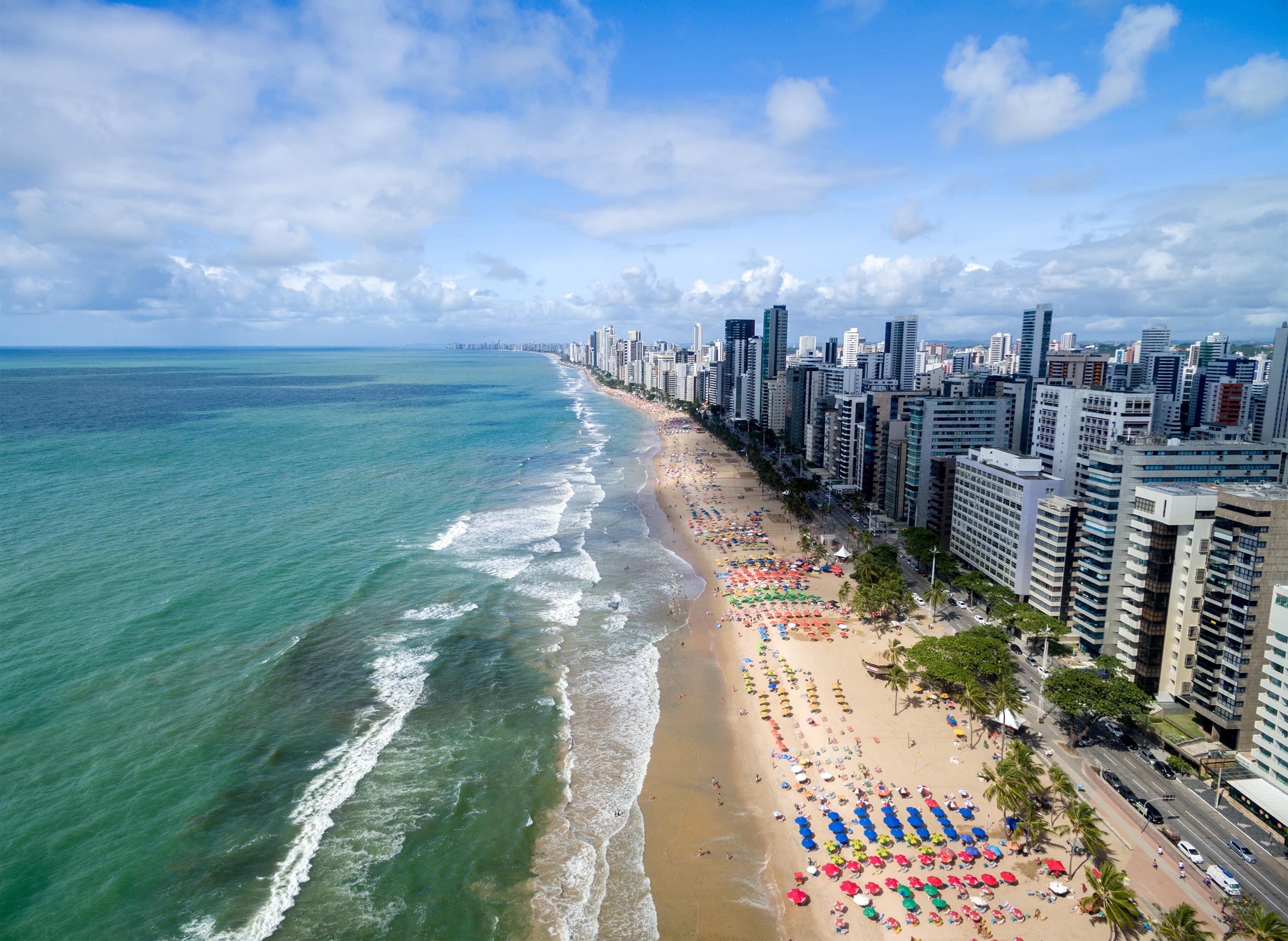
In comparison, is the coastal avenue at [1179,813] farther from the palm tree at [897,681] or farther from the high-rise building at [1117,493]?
the high-rise building at [1117,493]

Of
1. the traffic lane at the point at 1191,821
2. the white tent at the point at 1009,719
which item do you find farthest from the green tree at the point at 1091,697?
the white tent at the point at 1009,719

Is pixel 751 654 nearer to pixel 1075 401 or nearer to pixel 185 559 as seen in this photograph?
pixel 1075 401

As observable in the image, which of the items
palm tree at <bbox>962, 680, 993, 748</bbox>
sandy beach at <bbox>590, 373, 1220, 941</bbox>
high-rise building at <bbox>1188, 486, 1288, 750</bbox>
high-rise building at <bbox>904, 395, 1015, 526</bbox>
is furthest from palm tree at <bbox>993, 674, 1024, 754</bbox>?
high-rise building at <bbox>904, 395, 1015, 526</bbox>

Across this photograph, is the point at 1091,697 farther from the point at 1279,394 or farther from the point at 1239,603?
the point at 1279,394

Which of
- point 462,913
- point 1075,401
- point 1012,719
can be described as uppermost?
point 1075,401

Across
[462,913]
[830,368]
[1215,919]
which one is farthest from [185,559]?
[830,368]

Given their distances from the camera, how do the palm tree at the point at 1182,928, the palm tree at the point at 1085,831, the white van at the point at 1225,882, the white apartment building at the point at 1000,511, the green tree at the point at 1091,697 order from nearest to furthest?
1. the palm tree at the point at 1182,928
2. the white van at the point at 1225,882
3. the palm tree at the point at 1085,831
4. the green tree at the point at 1091,697
5. the white apartment building at the point at 1000,511

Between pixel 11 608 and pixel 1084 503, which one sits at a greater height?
pixel 1084 503
